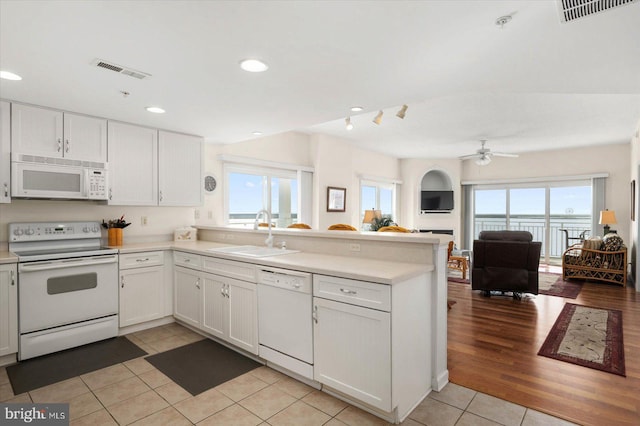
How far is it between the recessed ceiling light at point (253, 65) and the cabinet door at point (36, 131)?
6.96 ft

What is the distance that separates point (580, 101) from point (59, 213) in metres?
6.19

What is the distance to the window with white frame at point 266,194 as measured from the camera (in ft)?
16.9

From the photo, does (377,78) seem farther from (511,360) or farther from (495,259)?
(495,259)

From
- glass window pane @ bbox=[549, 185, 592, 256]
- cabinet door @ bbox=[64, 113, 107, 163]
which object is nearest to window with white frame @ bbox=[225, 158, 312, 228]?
cabinet door @ bbox=[64, 113, 107, 163]

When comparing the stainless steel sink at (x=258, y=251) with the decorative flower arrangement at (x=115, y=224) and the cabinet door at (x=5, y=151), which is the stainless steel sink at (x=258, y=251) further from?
the cabinet door at (x=5, y=151)

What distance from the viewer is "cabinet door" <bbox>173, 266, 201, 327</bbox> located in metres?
3.37

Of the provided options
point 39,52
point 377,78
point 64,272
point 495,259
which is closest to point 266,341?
point 64,272

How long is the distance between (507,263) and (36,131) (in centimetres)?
563

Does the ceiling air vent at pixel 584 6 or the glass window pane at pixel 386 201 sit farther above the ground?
the ceiling air vent at pixel 584 6

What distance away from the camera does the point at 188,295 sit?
350cm

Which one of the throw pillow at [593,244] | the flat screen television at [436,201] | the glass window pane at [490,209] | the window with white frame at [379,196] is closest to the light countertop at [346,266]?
the window with white frame at [379,196]

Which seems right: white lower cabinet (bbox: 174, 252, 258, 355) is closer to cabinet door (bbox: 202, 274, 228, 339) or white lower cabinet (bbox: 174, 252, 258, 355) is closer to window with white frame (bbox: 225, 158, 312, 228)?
cabinet door (bbox: 202, 274, 228, 339)

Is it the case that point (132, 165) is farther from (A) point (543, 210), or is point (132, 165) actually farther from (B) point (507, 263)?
(A) point (543, 210)

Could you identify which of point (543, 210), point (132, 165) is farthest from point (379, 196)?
point (132, 165)
